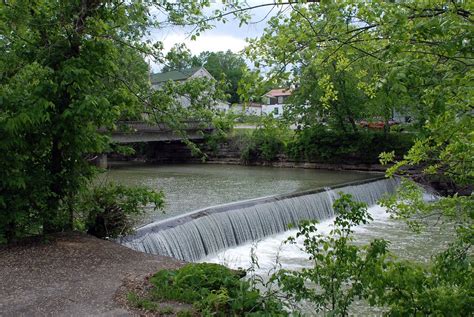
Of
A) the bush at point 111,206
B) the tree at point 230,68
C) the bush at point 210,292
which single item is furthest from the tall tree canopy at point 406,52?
the bush at point 111,206

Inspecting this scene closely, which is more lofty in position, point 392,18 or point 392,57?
point 392,18

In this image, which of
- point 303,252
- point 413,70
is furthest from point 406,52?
point 303,252

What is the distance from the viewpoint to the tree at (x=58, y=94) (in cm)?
589

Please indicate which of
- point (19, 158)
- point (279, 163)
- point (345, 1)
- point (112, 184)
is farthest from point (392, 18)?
point (279, 163)

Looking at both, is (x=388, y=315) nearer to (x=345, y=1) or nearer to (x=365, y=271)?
(x=365, y=271)

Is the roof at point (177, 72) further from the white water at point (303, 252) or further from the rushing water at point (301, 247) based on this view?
the white water at point (303, 252)

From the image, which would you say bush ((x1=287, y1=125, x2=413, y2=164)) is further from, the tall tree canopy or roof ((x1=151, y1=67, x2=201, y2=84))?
the tall tree canopy

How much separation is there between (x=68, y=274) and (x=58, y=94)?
2.48 meters

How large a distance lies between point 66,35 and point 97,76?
2.21 ft

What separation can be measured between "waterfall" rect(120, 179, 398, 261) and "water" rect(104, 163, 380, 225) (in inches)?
47.0

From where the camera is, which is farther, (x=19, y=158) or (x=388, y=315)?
(x=19, y=158)

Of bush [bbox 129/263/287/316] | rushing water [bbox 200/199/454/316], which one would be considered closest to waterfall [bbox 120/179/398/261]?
rushing water [bbox 200/199/454/316]

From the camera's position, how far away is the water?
1383 centimetres

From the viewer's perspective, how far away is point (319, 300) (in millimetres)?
4148
